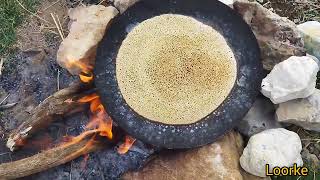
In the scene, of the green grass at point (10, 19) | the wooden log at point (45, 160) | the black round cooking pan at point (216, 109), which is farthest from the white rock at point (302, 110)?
the green grass at point (10, 19)

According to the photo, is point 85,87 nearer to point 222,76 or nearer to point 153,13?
point 153,13

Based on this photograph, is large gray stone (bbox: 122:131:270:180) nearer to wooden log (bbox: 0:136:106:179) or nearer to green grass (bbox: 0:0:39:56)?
wooden log (bbox: 0:136:106:179)

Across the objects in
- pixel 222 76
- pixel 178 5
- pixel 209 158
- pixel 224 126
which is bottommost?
pixel 209 158

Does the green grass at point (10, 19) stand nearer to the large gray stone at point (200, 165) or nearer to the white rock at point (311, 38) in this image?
the large gray stone at point (200, 165)

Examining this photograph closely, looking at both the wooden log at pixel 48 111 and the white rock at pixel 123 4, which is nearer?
the wooden log at pixel 48 111

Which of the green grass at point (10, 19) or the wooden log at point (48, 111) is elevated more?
the green grass at point (10, 19)

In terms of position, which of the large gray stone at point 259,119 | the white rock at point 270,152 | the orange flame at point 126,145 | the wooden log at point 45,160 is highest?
the white rock at point 270,152

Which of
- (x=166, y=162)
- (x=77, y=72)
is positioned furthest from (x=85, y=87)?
(x=166, y=162)
